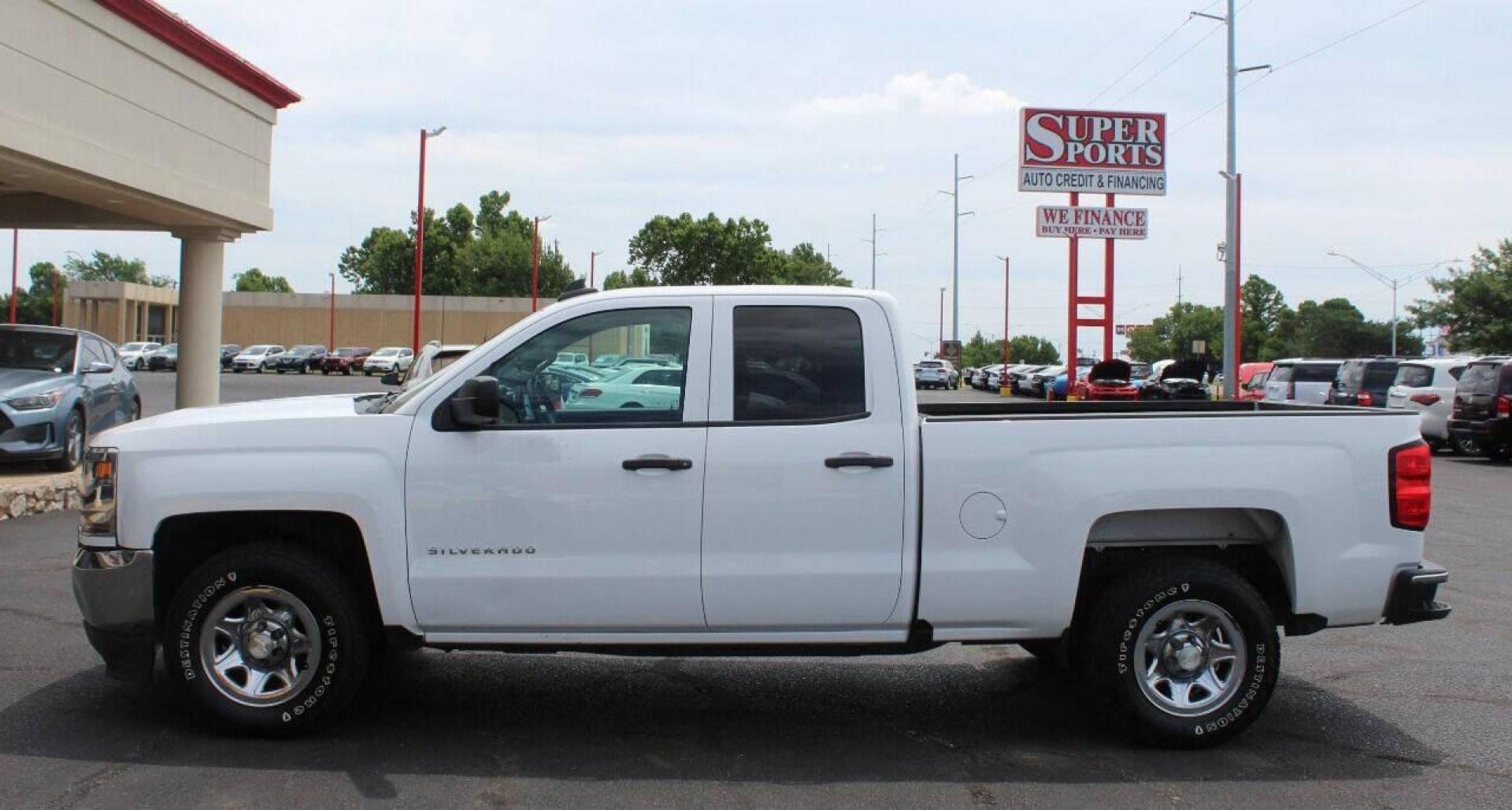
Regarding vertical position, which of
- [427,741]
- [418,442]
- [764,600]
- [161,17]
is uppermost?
[161,17]

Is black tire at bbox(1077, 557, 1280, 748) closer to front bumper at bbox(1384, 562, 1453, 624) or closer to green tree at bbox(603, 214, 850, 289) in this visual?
front bumper at bbox(1384, 562, 1453, 624)

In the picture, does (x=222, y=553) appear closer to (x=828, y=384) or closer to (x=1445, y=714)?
(x=828, y=384)

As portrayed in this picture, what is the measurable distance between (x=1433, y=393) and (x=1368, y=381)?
2315 millimetres

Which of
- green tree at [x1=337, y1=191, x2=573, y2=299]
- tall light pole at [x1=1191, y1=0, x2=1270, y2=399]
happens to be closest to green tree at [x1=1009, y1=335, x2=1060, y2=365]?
green tree at [x1=337, y1=191, x2=573, y2=299]

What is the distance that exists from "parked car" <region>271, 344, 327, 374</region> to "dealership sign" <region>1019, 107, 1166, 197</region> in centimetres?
4946

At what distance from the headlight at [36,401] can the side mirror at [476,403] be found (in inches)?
397

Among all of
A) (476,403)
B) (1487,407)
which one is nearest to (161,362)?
(1487,407)

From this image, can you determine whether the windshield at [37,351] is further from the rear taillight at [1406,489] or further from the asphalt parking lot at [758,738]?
the rear taillight at [1406,489]

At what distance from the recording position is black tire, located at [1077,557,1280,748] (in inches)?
223

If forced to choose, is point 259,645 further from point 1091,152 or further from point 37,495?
point 1091,152

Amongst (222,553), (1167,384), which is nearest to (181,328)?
(222,553)

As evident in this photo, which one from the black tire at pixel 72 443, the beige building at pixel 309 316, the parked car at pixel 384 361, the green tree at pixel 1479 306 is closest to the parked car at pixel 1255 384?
the green tree at pixel 1479 306

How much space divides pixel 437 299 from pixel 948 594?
275ft

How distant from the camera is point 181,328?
784 inches
